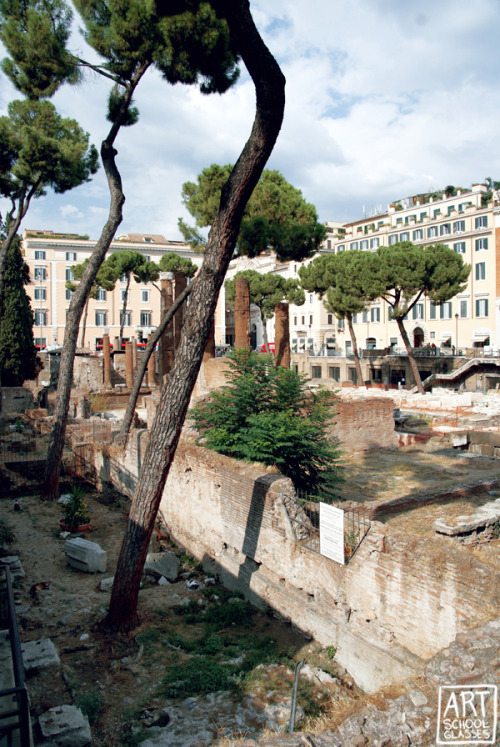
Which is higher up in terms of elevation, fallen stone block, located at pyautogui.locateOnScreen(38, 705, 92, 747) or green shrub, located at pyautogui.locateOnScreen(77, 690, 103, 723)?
fallen stone block, located at pyautogui.locateOnScreen(38, 705, 92, 747)

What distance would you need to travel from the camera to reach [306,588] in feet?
21.4

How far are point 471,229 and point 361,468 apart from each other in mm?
30052

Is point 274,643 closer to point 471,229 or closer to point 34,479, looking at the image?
point 34,479

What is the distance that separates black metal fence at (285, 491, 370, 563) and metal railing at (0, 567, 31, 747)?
3.45 metres

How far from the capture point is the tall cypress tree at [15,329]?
2802 cm

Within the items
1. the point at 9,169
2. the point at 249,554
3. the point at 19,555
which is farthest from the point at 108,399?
the point at 249,554

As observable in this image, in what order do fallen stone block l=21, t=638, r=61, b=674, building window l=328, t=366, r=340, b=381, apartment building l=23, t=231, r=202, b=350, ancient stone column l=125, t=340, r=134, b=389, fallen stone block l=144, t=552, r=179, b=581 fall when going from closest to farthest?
fallen stone block l=21, t=638, r=61, b=674
fallen stone block l=144, t=552, r=179, b=581
ancient stone column l=125, t=340, r=134, b=389
building window l=328, t=366, r=340, b=381
apartment building l=23, t=231, r=202, b=350

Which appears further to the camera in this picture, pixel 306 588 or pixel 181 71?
pixel 181 71

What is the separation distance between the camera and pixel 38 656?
5.37 metres

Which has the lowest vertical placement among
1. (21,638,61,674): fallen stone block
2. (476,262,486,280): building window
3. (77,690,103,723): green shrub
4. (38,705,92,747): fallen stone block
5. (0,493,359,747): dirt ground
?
(0,493,359,747): dirt ground

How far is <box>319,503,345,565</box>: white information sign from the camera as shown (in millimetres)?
5983

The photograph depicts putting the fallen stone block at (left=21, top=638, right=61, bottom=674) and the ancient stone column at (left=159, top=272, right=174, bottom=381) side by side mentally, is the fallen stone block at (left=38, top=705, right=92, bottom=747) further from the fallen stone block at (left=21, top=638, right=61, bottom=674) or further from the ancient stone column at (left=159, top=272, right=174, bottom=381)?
the ancient stone column at (left=159, top=272, right=174, bottom=381)

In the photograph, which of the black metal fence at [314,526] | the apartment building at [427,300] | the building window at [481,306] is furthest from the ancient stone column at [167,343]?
the building window at [481,306]

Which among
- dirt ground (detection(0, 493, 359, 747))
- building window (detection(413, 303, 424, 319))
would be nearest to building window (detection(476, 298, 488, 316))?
building window (detection(413, 303, 424, 319))
